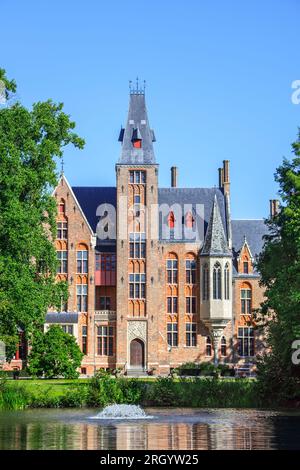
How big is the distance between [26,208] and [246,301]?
106ft

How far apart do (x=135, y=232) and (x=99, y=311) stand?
234 inches

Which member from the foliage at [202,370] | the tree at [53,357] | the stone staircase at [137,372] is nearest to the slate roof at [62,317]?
the stone staircase at [137,372]

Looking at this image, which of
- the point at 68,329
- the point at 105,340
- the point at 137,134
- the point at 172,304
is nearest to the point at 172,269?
the point at 172,304

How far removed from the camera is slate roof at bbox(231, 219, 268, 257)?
75625mm

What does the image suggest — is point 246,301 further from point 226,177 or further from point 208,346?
point 226,177

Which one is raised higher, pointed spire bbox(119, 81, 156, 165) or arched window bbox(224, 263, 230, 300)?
pointed spire bbox(119, 81, 156, 165)

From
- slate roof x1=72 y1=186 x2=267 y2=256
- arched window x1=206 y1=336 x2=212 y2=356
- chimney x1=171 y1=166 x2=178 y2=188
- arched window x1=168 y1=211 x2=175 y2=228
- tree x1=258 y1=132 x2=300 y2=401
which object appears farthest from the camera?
chimney x1=171 y1=166 x2=178 y2=188

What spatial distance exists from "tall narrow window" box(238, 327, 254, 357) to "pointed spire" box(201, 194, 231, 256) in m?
5.86

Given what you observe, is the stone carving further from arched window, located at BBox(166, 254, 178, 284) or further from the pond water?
the pond water

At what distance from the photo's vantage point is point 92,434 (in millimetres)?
28469

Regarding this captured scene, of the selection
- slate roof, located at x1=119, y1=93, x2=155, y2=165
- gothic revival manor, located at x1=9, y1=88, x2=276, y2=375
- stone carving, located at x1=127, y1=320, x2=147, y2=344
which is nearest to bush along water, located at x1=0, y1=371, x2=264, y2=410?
gothic revival manor, located at x1=9, y1=88, x2=276, y2=375

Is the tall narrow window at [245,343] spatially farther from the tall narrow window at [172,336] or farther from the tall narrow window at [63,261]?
the tall narrow window at [63,261]

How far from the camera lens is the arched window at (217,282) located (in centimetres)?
7112

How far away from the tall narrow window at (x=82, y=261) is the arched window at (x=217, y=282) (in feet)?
29.2
